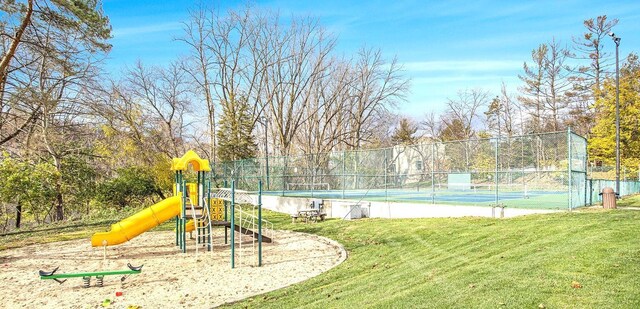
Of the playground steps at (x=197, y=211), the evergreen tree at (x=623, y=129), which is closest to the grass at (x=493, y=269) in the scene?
the playground steps at (x=197, y=211)

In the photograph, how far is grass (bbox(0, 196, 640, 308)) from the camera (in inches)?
228

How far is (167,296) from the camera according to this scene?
27.6 feet

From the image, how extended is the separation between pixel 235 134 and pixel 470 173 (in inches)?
956

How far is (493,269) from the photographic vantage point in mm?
7363

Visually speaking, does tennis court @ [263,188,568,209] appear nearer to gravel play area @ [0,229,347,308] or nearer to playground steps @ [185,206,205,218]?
gravel play area @ [0,229,347,308]

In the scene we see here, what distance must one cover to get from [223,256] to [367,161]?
1118cm

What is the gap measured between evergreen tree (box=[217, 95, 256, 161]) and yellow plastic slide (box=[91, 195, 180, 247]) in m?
25.1

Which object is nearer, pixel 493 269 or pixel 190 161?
pixel 493 269

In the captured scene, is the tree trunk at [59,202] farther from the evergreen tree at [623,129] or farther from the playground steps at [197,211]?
the evergreen tree at [623,129]

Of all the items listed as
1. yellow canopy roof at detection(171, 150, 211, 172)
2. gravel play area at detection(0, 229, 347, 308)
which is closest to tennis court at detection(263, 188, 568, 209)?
gravel play area at detection(0, 229, 347, 308)

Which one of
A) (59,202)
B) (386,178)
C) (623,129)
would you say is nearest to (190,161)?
(386,178)

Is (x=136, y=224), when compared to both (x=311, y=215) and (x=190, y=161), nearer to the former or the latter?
(x=190, y=161)

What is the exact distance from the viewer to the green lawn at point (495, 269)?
19.0ft

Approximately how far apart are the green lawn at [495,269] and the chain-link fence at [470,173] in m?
3.69
